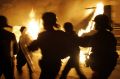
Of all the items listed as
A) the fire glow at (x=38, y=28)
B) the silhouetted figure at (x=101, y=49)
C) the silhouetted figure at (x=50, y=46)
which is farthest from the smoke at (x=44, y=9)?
the silhouetted figure at (x=50, y=46)

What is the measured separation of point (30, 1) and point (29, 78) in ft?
40.5

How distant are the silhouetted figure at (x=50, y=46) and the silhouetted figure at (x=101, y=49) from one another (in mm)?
410

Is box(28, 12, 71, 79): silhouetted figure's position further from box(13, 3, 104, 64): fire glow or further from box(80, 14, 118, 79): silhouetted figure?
box(13, 3, 104, 64): fire glow

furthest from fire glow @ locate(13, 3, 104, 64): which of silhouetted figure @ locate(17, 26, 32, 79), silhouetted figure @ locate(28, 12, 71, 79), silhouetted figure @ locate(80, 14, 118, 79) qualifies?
silhouetted figure @ locate(28, 12, 71, 79)

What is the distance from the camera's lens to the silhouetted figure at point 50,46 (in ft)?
19.5

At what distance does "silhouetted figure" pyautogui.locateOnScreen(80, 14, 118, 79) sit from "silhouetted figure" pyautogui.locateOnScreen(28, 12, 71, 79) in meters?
0.41

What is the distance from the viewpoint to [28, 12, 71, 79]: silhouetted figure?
5953mm

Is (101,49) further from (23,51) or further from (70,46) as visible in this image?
(23,51)

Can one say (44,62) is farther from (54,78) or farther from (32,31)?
(32,31)

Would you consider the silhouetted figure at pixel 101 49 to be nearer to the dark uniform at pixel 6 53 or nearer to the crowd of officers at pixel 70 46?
the crowd of officers at pixel 70 46

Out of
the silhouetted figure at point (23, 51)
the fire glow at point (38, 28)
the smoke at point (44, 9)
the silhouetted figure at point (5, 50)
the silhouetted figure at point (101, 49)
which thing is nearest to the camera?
the silhouetted figure at point (101, 49)

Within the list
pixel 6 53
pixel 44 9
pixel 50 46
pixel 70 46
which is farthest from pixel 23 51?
pixel 44 9

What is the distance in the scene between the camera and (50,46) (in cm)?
602

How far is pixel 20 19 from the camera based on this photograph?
78.5 ft
